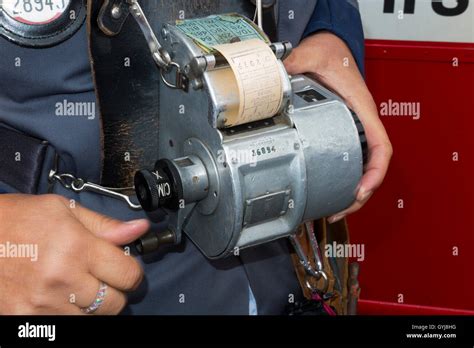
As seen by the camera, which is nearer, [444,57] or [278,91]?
[278,91]

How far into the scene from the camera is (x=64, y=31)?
2.66ft

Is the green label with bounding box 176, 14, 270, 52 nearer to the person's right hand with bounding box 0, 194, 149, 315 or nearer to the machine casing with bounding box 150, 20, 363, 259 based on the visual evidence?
the machine casing with bounding box 150, 20, 363, 259

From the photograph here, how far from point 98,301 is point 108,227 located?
80 millimetres

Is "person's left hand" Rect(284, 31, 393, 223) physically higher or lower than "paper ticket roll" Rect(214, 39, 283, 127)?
lower

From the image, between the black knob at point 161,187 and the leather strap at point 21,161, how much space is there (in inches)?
5.5

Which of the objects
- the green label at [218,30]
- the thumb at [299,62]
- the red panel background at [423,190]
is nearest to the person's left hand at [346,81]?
the thumb at [299,62]

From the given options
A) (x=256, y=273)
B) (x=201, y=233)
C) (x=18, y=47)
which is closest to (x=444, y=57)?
(x=256, y=273)

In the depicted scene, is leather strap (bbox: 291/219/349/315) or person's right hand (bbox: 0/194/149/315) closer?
person's right hand (bbox: 0/194/149/315)

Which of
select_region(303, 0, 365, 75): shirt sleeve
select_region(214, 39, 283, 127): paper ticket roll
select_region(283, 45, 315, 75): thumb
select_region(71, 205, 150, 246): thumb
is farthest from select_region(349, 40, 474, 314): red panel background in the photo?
select_region(71, 205, 150, 246): thumb

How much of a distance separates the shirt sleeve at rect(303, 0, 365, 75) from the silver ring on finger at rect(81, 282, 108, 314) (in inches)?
21.4

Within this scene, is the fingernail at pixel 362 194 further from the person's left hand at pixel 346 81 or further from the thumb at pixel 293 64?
the thumb at pixel 293 64

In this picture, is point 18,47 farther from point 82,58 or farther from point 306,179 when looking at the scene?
point 306,179

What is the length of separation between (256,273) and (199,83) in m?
0.34

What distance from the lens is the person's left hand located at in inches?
37.1
